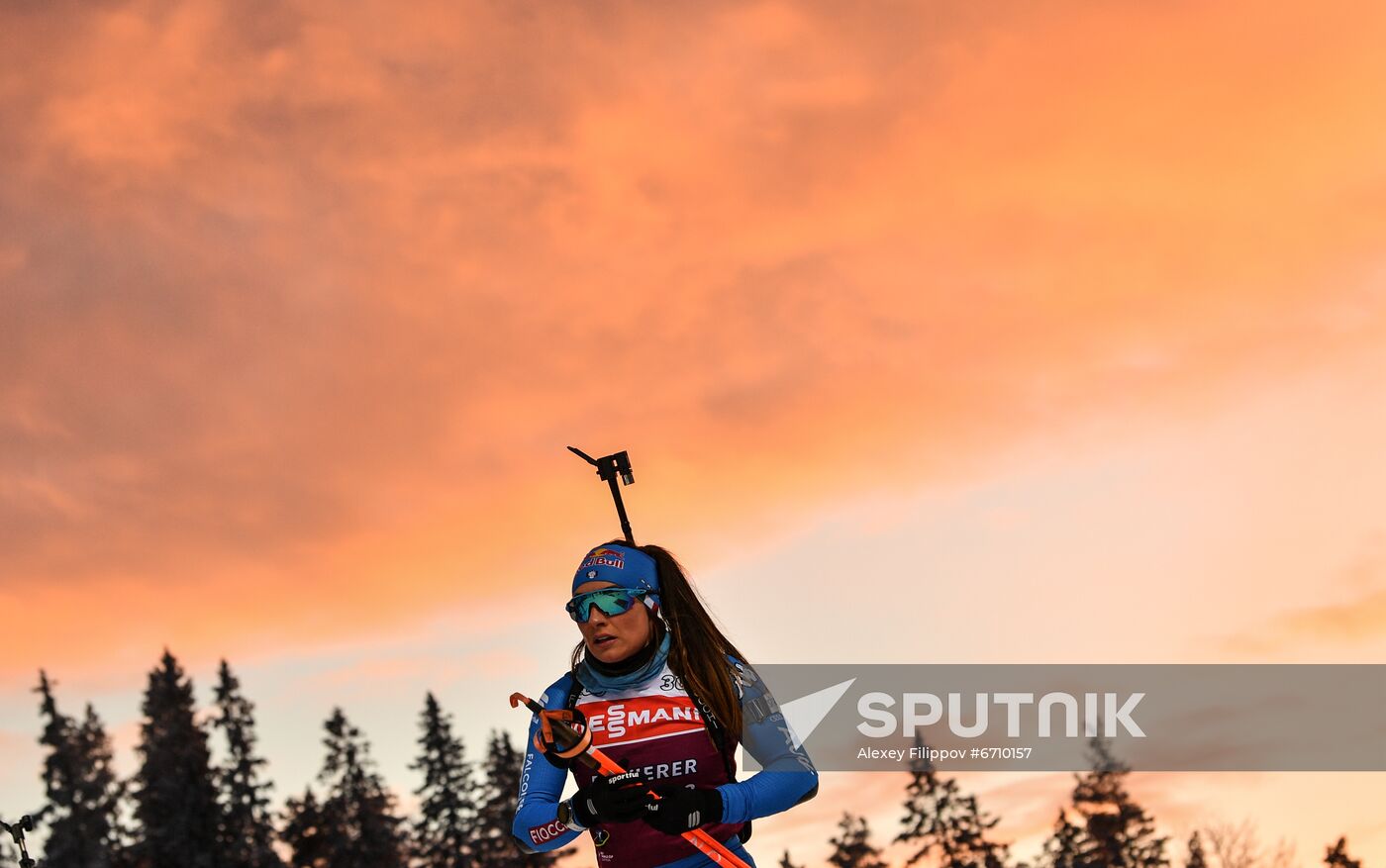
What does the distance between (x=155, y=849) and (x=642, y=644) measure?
58712mm

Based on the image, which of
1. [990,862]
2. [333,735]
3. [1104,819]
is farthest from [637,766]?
[333,735]

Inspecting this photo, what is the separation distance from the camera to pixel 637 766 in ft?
25.9

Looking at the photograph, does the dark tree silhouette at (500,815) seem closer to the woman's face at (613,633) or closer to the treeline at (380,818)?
the treeline at (380,818)

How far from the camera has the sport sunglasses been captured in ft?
26.9

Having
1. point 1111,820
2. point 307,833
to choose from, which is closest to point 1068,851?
Answer: point 1111,820

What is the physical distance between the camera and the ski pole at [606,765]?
7.53 m

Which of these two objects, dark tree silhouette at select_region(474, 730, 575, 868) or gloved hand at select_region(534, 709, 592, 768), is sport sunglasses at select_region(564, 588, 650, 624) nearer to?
gloved hand at select_region(534, 709, 592, 768)

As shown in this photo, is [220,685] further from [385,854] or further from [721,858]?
[721,858]

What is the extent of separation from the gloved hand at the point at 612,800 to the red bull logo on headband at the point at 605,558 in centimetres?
119

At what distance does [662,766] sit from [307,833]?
192 ft

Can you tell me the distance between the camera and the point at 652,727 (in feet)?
26.2

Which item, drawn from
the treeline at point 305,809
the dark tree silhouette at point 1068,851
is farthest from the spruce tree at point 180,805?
the dark tree silhouette at point 1068,851

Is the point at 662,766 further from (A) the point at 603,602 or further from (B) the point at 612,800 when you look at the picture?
(A) the point at 603,602

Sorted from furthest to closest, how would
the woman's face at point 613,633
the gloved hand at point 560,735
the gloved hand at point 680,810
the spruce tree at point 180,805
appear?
the spruce tree at point 180,805, the woman's face at point 613,633, the gloved hand at point 560,735, the gloved hand at point 680,810
